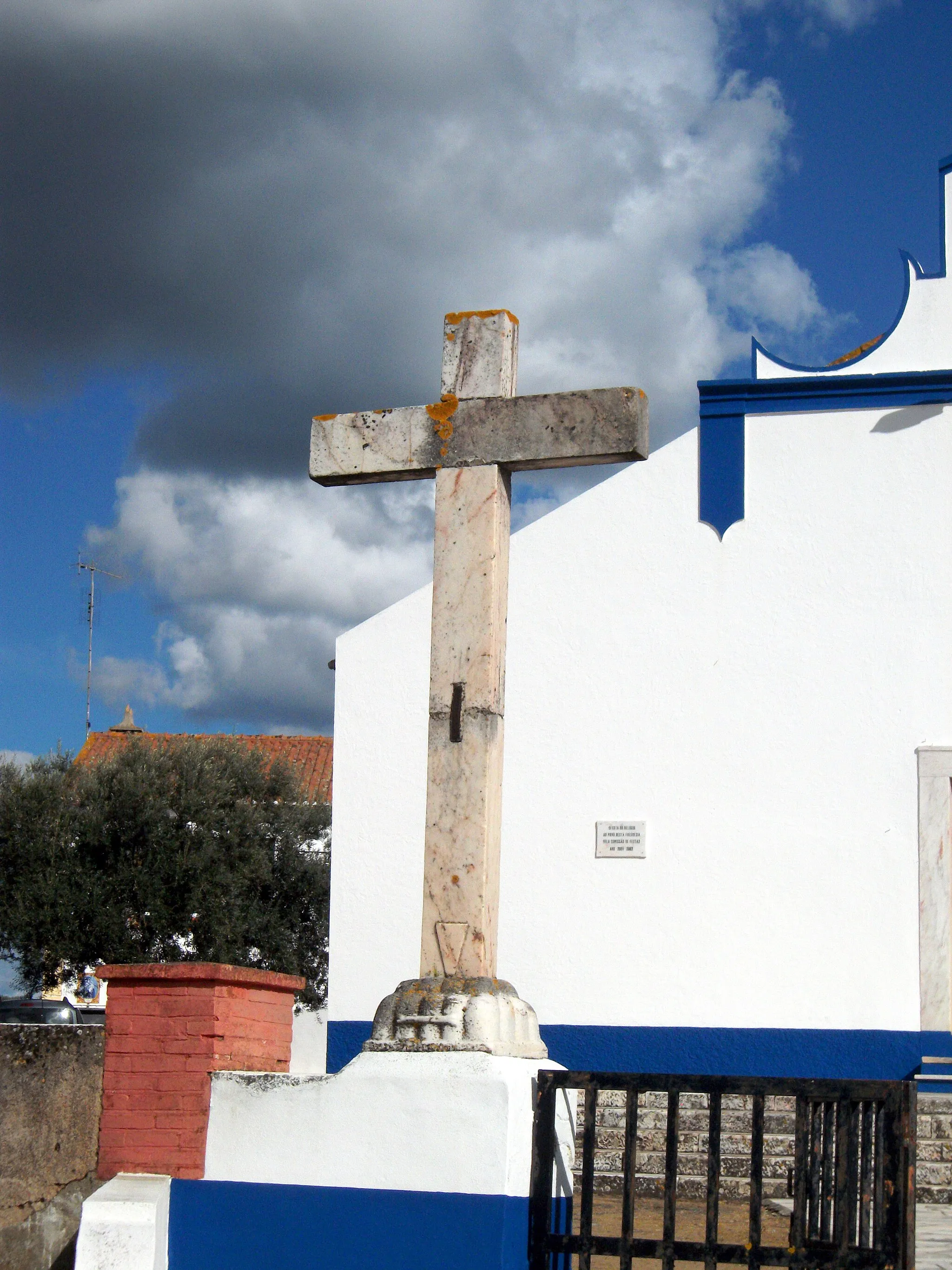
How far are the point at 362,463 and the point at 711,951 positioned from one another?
A: 5.39m

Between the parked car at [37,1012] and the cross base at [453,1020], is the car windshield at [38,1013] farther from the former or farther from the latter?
the cross base at [453,1020]

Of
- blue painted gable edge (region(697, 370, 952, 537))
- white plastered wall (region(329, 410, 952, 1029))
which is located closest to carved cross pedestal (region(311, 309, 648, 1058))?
white plastered wall (region(329, 410, 952, 1029))

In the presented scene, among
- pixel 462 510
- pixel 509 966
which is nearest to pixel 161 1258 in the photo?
pixel 462 510

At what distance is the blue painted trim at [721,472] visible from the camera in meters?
9.97

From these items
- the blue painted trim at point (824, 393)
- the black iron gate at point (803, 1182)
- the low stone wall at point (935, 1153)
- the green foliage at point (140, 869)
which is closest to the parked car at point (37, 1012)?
the green foliage at point (140, 869)

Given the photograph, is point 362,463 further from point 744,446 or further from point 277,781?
point 277,781

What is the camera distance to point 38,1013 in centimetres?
1825

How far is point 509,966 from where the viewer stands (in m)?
9.82

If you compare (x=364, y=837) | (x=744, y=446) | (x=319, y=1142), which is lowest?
(x=319, y=1142)

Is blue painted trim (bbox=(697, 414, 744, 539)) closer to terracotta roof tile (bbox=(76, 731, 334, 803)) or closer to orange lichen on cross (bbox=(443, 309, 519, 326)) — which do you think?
orange lichen on cross (bbox=(443, 309, 519, 326))

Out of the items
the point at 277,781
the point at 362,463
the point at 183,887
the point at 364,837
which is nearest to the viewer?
the point at 362,463

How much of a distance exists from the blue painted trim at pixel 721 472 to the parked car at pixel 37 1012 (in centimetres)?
1176

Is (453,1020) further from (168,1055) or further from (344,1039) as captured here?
(344,1039)

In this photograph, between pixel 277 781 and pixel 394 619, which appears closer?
pixel 394 619
